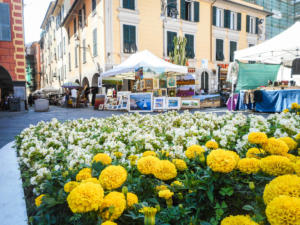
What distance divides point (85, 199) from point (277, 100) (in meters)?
9.06

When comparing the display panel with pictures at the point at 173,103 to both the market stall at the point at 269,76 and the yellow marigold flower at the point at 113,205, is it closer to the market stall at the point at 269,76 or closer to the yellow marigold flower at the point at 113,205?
the market stall at the point at 269,76

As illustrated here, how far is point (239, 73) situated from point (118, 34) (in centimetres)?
923

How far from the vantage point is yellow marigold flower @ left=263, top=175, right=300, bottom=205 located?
69 centimetres

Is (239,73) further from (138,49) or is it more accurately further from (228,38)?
(228,38)

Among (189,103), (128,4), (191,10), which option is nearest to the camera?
(189,103)

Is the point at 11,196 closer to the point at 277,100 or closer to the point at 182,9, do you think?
the point at 277,100

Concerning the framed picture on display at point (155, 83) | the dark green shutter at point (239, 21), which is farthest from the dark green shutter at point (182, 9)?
the framed picture on display at point (155, 83)

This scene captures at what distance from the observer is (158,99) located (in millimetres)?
11023

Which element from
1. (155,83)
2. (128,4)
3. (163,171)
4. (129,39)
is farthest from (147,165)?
(128,4)

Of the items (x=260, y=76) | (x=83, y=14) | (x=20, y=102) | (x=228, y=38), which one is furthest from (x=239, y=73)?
(x=83, y=14)

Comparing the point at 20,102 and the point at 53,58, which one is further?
the point at 53,58

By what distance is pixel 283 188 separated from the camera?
2.30 feet

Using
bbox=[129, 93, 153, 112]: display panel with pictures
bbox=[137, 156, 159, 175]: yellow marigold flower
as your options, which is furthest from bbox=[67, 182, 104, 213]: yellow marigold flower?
bbox=[129, 93, 153, 112]: display panel with pictures

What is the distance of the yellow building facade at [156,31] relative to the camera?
15.7 m
